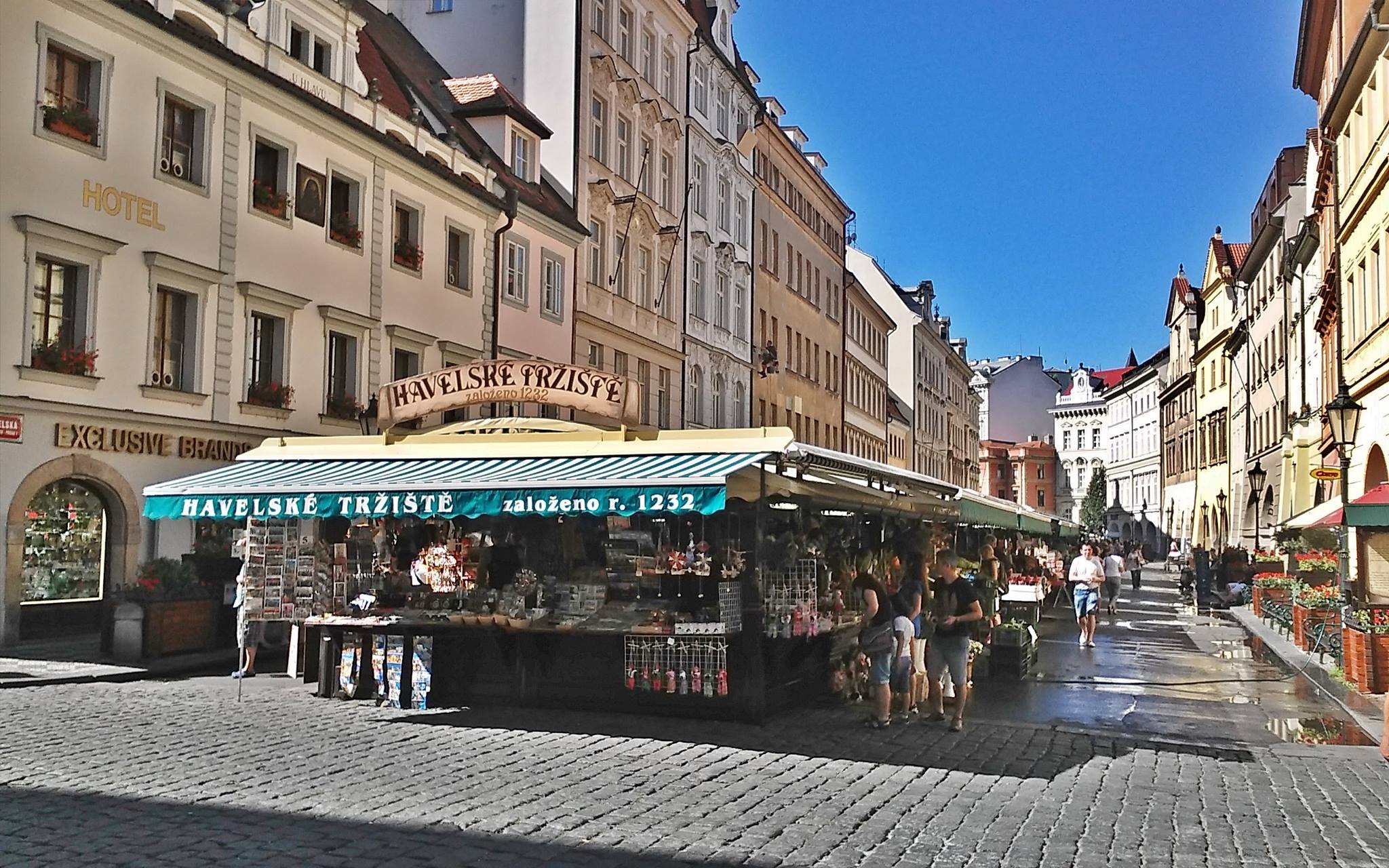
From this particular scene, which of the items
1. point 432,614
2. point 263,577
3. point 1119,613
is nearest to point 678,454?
point 432,614

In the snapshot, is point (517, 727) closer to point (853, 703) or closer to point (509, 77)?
point (853, 703)

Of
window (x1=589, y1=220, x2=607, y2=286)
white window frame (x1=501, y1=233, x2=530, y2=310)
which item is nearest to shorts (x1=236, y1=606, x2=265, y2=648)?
white window frame (x1=501, y1=233, x2=530, y2=310)

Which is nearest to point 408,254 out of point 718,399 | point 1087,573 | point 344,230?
point 344,230

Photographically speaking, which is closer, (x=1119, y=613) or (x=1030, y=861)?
(x=1030, y=861)

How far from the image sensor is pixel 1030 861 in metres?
7.31

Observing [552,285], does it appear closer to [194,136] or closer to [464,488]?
[194,136]

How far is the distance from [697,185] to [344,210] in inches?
718

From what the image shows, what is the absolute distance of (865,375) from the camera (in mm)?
64812

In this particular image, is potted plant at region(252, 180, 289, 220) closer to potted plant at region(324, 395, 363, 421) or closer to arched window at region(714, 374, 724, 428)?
potted plant at region(324, 395, 363, 421)

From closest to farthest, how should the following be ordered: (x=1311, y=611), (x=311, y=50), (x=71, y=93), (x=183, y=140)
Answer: (x=71, y=93) → (x=1311, y=611) → (x=183, y=140) → (x=311, y=50)

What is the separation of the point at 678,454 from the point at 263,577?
17.2ft

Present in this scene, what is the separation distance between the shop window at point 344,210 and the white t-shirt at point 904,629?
14821mm

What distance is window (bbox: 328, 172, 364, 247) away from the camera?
78.4 feet

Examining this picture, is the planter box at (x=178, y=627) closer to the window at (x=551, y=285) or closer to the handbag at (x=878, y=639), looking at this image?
the handbag at (x=878, y=639)
